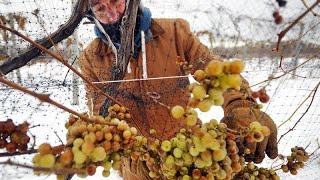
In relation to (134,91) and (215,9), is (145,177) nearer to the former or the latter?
(134,91)

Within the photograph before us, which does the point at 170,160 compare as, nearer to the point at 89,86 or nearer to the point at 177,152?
the point at 177,152

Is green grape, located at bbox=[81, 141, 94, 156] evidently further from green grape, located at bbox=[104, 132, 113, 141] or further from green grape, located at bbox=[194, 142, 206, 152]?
green grape, located at bbox=[194, 142, 206, 152]

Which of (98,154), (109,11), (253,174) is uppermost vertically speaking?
(109,11)

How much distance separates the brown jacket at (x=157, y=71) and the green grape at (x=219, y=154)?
0.56 metres

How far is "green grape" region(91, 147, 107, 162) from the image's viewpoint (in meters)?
0.70

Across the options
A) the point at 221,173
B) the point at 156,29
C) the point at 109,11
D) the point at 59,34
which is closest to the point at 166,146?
the point at 221,173

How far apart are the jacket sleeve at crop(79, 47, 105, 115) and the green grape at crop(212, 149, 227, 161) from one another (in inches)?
21.5

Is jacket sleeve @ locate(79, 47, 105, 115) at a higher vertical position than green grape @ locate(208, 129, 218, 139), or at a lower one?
higher

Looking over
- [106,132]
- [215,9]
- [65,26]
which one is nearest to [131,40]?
[65,26]

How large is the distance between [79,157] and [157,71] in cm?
101

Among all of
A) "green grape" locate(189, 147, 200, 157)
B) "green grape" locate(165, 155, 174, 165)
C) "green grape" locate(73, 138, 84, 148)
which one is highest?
"green grape" locate(73, 138, 84, 148)

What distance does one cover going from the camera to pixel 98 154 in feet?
2.29

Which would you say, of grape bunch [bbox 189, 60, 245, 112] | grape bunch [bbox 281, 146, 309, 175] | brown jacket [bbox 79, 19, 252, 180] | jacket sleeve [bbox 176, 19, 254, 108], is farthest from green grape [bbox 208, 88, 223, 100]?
jacket sleeve [bbox 176, 19, 254, 108]

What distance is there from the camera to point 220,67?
65cm
